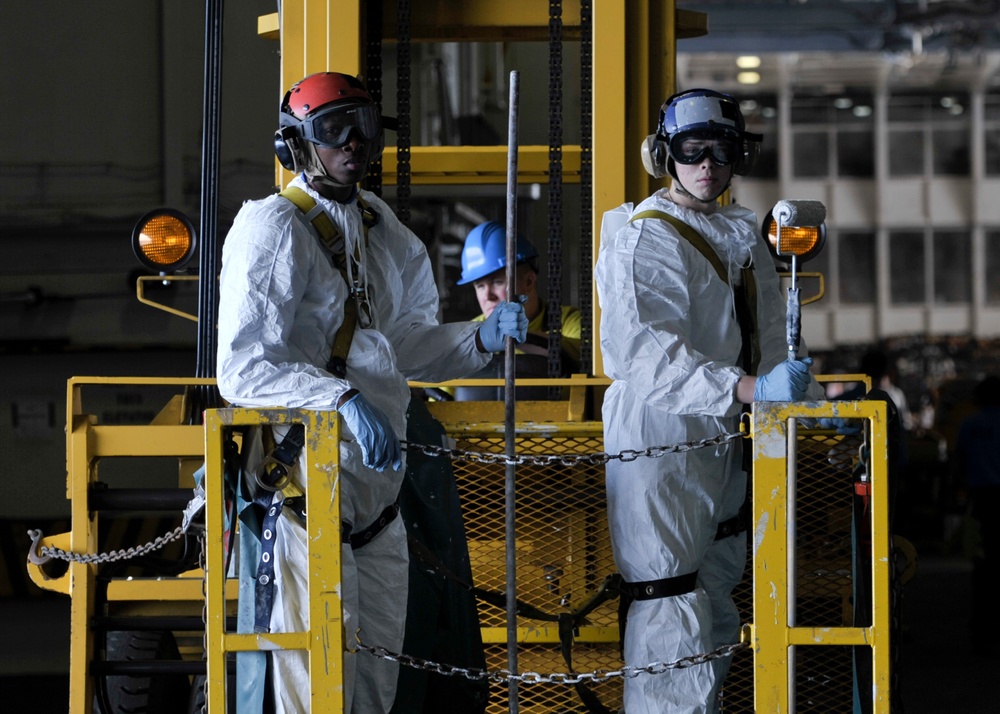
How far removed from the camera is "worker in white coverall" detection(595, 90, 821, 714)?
10.8ft

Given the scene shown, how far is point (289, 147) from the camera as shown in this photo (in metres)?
3.38

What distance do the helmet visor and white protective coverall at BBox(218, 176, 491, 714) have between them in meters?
0.73

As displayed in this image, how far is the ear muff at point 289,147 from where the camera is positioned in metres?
3.34

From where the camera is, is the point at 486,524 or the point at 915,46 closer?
the point at 486,524

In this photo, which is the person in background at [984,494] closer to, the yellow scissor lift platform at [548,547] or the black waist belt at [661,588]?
the yellow scissor lift platform at [548,547]

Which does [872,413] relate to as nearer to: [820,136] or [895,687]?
[895,687]

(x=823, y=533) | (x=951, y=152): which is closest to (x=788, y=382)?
(x=823, y=533)

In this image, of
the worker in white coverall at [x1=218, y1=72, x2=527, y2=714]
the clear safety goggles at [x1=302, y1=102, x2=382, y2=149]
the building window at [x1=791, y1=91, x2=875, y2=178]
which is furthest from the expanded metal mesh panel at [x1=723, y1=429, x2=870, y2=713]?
the building window at [x1=791, y1=91, x2=875, y2=178]

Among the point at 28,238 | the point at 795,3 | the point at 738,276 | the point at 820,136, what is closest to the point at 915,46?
the point at 795,3

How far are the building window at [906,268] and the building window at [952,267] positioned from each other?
266mm

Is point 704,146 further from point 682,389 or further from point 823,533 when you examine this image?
point 823,533

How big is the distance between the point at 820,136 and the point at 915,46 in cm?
640

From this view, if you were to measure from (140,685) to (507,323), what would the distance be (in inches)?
Answer: 77.1

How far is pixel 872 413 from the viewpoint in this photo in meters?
2.90
